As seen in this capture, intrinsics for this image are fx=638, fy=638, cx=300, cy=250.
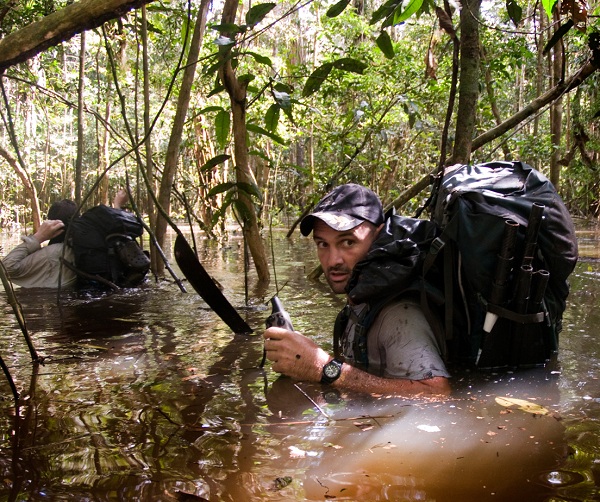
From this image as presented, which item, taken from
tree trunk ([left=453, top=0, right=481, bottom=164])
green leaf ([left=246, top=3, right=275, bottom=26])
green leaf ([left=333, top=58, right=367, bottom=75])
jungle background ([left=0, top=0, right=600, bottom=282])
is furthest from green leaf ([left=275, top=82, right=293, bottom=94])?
tree trunk ([left=453, top=0, right=481, bottom=164])

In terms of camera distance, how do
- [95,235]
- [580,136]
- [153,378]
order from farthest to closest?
1. [580,136]
2. [95,235]
3. [153,378]

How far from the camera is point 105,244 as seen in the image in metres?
6.57

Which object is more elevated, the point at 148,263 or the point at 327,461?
the point at 148,263

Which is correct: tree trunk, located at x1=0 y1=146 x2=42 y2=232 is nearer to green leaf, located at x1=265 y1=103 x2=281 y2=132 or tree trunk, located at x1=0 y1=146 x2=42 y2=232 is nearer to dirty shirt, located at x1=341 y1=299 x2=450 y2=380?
green leaf, located at x1=265 y1=103 x2=281 y2=132

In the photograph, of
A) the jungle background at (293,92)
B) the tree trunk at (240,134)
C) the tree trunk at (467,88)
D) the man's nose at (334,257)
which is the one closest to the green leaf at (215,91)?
the jungle background at (293,92)

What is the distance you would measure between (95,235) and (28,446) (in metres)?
4.45

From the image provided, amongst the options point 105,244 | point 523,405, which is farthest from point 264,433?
point 105,244

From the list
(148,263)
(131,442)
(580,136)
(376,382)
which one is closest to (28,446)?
(131,442)

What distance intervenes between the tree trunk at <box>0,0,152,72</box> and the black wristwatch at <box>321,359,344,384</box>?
5.69 feet

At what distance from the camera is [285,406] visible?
9.34 feet

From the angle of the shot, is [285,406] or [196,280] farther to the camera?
[196,280]

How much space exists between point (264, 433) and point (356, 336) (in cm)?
78

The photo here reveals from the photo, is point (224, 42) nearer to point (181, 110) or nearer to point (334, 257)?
point (334, 257)

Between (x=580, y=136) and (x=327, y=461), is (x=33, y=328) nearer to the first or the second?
(x=327, y=461)
